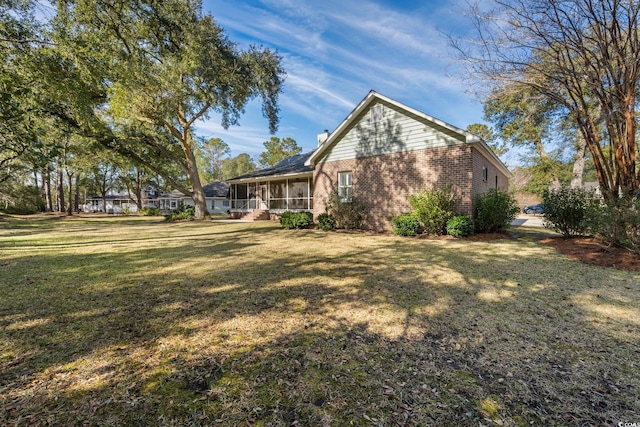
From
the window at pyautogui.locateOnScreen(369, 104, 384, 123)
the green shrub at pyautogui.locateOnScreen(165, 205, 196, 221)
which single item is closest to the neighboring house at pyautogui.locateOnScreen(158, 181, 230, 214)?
the green shrub at pyautogui.locateOnScreen(165, 205, 196, 221)

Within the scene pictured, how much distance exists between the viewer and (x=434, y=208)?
9992mm

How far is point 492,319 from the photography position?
339 cm

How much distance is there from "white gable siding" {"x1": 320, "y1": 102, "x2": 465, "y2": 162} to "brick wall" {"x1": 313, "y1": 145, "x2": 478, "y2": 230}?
10.5 inches

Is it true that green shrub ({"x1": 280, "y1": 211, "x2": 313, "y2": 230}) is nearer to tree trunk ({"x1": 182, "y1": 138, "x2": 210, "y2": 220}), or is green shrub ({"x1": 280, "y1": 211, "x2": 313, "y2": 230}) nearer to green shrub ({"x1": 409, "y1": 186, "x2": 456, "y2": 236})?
green shrub ({"x1": 409, "y1": 186, "x2": 456, "y2": 236})

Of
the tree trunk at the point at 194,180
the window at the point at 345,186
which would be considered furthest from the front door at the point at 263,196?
the window at the point at 345,186

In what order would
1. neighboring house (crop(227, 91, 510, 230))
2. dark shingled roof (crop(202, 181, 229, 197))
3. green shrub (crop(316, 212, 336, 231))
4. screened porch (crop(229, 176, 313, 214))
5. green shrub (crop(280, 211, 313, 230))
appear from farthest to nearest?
dark shingled roof (crop(202, 181, 229, 197))
screened porch (crop(229, 176, 313, 214))
green shrub (crop(280, 211, 313, 230))
green shrub (crop(316, 212, 336, 231))
neighboring house (crop(227, 91, 510, 230))

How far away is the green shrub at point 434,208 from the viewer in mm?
10055

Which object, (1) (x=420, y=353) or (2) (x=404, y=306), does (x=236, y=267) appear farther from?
(1) (x=420, y=353)

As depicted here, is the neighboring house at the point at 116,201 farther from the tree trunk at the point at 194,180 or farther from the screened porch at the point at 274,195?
the tree trunk at the point at 194,180

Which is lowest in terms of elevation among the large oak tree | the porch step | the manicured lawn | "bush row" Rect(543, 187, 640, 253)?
the manicured lawn

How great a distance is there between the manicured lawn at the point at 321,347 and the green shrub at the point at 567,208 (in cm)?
404

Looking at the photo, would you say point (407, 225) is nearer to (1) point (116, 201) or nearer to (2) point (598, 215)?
(2) point (598, 215)

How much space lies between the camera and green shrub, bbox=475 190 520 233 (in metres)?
10.1

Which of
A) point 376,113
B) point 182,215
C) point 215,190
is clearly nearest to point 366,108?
point 376,113
